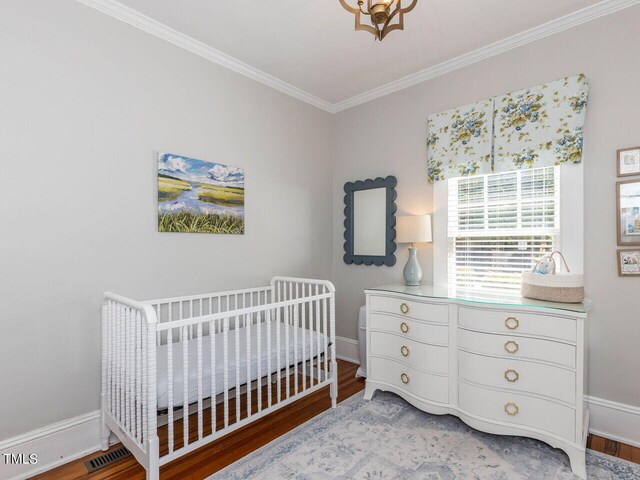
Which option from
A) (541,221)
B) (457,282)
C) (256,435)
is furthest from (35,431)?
(541,221)

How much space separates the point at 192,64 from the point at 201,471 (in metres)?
2.50

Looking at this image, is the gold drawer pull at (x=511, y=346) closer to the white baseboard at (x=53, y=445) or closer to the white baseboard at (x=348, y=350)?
the white baseboard at (x=348, y=350)

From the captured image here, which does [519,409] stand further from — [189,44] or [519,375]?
[189,44]

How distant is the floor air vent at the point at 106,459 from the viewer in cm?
178

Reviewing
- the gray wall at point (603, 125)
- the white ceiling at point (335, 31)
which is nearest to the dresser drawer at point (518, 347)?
the gray wall at point (603, 125)

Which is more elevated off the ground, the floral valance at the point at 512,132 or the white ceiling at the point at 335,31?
the white ceiling at the point at 335,31

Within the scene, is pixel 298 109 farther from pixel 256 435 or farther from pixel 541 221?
pixel 256 435

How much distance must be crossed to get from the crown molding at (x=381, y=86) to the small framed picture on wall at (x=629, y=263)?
4.68 ft

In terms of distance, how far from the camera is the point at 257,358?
1997 millimetres

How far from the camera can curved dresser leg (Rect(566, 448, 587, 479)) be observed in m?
1.67

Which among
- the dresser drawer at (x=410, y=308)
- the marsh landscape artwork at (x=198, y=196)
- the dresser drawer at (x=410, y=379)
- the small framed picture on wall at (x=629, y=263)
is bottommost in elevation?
the dresser drawer at (x=410, y=379)

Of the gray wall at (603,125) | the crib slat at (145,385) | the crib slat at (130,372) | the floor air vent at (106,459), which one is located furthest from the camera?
the gray wall at (603,125)

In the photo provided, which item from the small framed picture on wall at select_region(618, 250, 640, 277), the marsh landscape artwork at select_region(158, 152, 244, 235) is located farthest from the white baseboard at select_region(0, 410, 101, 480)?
the small framed picture on wall at select_region(618, 250, 640, 277)

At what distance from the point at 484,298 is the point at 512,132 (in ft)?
3.83
